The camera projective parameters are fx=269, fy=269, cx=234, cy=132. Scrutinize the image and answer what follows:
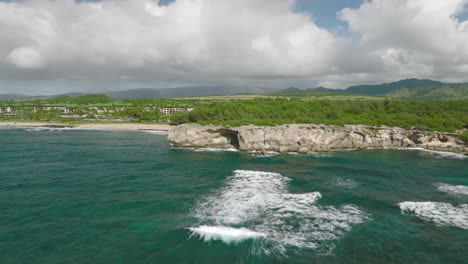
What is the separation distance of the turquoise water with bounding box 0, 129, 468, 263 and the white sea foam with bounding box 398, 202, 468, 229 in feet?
0.32

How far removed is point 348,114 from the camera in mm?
77938

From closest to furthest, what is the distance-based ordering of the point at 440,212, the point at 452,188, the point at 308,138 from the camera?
the point at 440,212 → the point at 452,188 → the point at 308,138

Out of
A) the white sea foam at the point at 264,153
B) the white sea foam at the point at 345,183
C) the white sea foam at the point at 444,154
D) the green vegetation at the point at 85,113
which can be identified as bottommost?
the white sea foam at the point at 345,183

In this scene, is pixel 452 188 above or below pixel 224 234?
below

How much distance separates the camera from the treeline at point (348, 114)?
6294 centimetres

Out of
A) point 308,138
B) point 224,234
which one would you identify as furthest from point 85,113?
point 224,234

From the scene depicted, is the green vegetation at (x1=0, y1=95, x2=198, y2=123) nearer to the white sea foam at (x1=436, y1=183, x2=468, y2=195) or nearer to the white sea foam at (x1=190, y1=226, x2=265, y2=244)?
the white sea foam at (x1=436, y1=183, x2=468, y2=195)

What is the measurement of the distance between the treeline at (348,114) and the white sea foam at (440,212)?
35978 millimetres

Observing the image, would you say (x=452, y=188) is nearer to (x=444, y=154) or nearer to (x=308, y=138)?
(x=444, y=154)

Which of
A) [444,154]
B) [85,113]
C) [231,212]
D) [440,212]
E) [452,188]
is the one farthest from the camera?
[85,113]

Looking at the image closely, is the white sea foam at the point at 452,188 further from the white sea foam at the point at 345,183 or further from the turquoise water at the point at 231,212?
the white sea foam at the point at 345,183

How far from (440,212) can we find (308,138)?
34815 mm

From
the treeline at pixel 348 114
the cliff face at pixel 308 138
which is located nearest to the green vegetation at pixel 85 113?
the treeline at pixel 348 114

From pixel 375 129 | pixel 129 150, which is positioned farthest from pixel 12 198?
pixel 375 129
